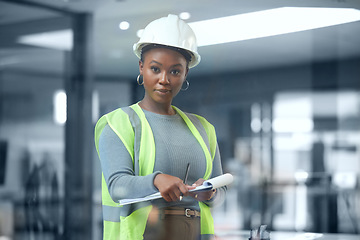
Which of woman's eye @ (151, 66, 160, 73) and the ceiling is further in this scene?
the ceiling

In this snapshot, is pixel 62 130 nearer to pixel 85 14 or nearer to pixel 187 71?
pixel 85 14

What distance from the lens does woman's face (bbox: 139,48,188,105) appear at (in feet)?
4.79

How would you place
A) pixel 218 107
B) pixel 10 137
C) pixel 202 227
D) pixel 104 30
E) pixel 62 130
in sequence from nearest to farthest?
pixel 202 227
pixel 218 107
pixel 104 30
pixel 62 130
pixel 10 137

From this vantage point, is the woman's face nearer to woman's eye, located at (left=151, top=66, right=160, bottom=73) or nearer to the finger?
woman's eye, located at (left=151, top=66, right=160, bottom=73)

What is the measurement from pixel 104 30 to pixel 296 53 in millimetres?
991

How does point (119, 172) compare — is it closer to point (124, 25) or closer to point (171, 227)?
point (171, 227)

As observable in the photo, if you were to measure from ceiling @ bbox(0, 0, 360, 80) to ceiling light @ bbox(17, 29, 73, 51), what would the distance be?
3 centimetres

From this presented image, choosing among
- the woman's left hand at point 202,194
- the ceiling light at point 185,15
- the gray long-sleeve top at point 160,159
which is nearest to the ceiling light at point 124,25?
the ceiling light at point 185,15

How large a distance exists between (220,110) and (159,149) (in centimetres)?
95

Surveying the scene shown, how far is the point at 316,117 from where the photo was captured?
10.2ft

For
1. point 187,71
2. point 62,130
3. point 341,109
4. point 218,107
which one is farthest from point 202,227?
point 341,109

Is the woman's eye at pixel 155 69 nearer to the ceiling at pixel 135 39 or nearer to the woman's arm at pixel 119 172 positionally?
the woman's arm at pixel 119 172

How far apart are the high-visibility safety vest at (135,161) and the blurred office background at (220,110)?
2.45ft

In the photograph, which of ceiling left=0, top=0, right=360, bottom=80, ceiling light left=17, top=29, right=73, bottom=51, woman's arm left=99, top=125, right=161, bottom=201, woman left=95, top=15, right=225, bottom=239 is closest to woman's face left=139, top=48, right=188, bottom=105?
woman left=95, top=15, right=225, bottom=239
